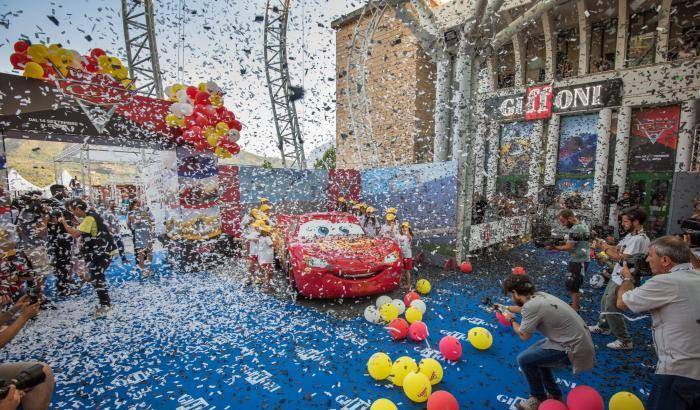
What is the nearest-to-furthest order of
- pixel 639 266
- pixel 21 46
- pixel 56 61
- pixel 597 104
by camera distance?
pixel 639 266
pixel 21 46
pixel 56 61
pixel 597 104

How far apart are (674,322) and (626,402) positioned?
0.81 metres

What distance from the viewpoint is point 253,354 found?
362 centimetres

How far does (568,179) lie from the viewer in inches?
552

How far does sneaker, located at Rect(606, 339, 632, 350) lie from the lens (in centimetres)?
369

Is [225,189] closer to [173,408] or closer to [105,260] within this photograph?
[105,260]

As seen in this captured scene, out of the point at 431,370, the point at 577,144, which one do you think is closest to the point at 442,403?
the point at 431,370

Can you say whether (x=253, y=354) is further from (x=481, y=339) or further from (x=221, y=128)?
(x=221, y=128)

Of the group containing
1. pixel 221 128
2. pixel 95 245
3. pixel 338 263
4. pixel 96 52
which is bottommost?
pixel 338 263

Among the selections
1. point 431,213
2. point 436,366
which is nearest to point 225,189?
point 431,213

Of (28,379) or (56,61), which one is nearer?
(28,379)

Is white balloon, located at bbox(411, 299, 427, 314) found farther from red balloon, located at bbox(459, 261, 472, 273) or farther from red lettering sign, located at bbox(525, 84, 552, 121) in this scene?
red lettering sign, located at bbox(525, 84, 552, 121)

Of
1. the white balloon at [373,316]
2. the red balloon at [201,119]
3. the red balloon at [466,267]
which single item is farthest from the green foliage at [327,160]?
the white balloon at [373,316]

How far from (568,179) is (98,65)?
17.6 meters

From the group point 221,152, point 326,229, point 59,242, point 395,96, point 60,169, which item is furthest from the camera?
point 60,169
